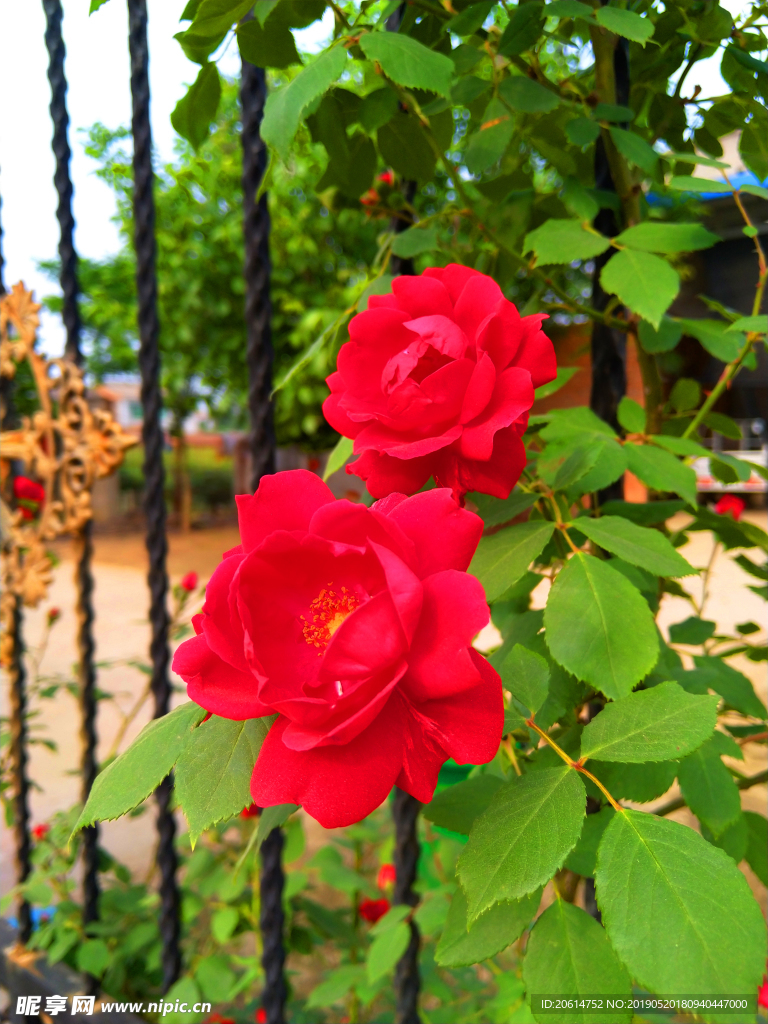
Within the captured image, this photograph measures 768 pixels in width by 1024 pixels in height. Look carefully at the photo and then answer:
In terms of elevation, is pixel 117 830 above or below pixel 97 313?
below

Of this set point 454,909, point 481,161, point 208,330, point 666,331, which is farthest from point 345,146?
point 208,330

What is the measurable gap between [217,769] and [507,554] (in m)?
0.17

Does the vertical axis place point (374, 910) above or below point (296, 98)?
below

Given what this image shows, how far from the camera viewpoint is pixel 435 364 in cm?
32

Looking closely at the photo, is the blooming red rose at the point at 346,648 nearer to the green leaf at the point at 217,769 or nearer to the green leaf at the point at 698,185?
the green leaf at the point at 217,769

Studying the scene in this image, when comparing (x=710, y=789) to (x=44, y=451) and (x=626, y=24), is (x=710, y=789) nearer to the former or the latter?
(x=626, y=24)

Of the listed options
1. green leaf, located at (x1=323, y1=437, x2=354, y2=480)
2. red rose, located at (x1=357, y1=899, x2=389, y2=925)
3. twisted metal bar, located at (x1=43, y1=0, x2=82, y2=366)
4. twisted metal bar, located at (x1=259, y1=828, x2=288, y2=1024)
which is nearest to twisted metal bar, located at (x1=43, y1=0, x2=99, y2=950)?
twisted metal bar, located at (x1=43, y1=0, x2=82, y2=366)

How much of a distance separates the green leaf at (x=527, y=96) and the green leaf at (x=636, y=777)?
16.0 inches

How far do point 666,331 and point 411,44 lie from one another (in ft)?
0.89

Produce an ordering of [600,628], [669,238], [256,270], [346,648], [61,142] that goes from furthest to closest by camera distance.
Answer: [61,142]
[256,270]
[669,238]
[600,628]
[346,648]

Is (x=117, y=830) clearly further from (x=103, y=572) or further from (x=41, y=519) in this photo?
(x=103, y=572)

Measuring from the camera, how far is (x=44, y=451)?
0.83 metres

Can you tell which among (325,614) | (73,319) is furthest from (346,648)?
(73,319)

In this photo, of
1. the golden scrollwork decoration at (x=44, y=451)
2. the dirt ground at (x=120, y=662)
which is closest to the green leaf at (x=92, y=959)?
the dirt ground at (x=120, y=662)
